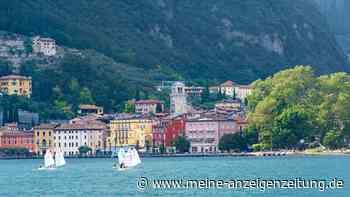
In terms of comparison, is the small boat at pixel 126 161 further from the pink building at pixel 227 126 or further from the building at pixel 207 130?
the building at pixel 207 130

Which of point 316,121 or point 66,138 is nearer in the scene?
point 316,121

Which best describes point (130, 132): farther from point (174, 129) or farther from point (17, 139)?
point (17, 139)

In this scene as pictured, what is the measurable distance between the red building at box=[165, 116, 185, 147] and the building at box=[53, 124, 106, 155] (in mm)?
6090

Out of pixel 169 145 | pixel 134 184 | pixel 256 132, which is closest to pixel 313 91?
pixel 256 132

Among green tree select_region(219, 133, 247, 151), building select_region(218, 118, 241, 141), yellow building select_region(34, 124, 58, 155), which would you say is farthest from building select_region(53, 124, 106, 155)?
green tree select_region(219, 133, 247, 151)

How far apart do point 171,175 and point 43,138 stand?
68378 millimetres

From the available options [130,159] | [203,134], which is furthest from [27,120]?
[130,159]

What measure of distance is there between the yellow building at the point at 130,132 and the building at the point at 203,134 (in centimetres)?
496

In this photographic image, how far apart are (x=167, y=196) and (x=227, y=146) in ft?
250

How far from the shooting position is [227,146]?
17675 centimetres

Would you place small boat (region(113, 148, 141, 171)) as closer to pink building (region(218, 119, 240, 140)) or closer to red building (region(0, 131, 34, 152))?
pink building (region(218, 119, 240, 140))

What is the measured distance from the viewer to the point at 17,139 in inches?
7436

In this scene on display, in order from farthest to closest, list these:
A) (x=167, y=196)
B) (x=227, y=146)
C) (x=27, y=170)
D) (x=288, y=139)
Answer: (x=227, y=146) < (x=288, y=139) < (x=27, y=170) < (x=167, y=196)

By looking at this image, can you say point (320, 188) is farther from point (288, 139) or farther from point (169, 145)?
point (169, 145)
